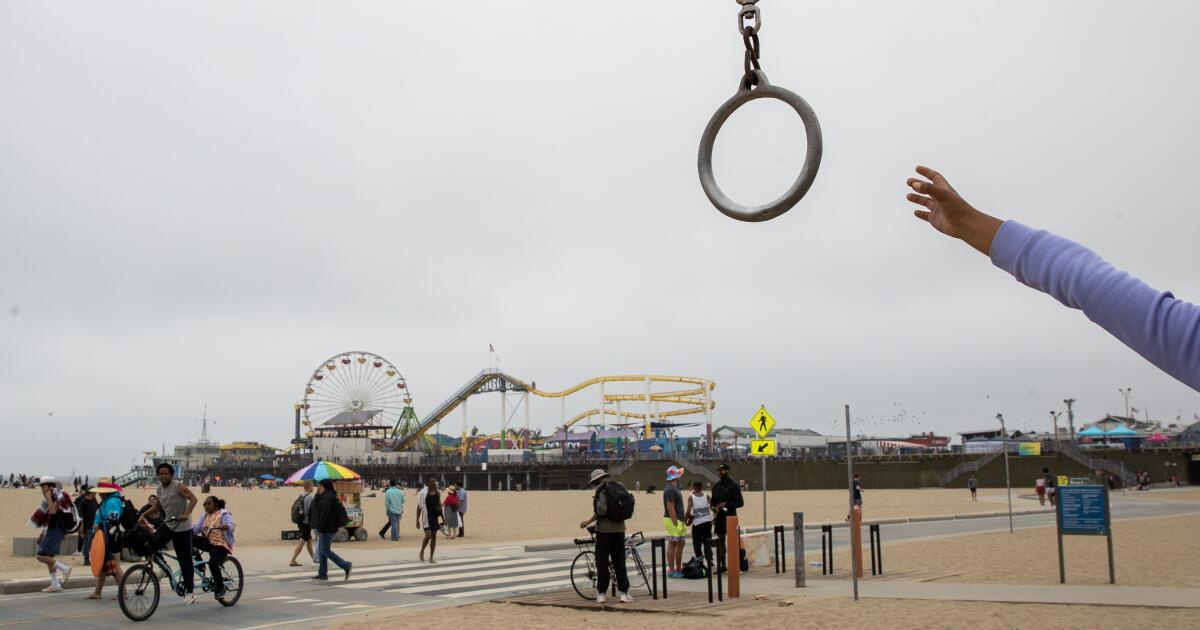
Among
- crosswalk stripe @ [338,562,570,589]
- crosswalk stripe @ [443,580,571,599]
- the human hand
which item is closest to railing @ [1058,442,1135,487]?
crosswalk stripe @ [338,562,570,589]

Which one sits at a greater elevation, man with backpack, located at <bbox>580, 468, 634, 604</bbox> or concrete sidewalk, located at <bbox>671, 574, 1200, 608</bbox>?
man with backpack, located at <bbox>580, 468, 634, 604</bbox>

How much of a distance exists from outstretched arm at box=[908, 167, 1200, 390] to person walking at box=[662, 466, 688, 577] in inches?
492

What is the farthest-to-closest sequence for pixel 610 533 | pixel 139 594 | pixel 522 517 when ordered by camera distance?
pixel 522 517 < pixel 610 533 < pixel 139 594

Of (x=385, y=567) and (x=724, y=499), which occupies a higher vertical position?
(x=724, y=499)

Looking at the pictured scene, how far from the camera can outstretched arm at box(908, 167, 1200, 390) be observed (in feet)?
5.39

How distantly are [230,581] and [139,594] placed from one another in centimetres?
140

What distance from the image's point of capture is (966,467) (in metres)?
64.8

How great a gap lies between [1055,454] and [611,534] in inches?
2263

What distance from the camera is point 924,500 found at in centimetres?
4712

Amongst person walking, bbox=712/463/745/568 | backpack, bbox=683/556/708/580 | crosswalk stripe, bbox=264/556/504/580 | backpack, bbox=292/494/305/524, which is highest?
person walking, bbox=712/463/745/568

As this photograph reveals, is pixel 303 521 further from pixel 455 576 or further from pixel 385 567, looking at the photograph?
pixel 455 576

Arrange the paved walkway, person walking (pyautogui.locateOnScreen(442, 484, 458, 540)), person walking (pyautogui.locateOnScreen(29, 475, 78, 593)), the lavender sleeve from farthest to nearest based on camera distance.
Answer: person walking (pyautogui.locateOnScreen(442, 484, 458, 540)) < person walking (pyautogui.locateOnScreen(29, 475, 78, 593)) < the paved walkway < the lavender sleeve

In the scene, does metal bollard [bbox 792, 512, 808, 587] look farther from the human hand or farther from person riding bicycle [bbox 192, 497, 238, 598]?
the human hand

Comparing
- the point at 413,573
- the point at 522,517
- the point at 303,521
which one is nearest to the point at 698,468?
the point at 522,517
